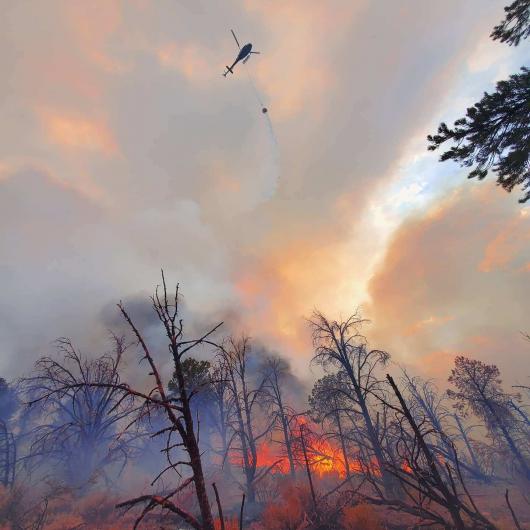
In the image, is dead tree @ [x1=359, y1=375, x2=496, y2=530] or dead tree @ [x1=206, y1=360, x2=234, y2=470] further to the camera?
dead tree @ [x1=206, y1=360, x2=234, y2=470]

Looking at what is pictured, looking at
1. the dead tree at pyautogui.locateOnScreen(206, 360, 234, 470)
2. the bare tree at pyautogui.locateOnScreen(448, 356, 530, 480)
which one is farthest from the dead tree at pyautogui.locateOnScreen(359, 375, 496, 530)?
the bare tree at pyautogui.locateOnScreen(448, 356, 530, 480)

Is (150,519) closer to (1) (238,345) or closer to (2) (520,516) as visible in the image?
(1) (238,345)

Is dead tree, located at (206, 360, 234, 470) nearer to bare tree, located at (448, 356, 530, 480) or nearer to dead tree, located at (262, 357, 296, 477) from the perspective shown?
dead tree, located at (262, 357, 296, 477)

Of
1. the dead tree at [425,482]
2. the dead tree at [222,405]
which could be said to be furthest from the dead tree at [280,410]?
the dead tree at [425,482]

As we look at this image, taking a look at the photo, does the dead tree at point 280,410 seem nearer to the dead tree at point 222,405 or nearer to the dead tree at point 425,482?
the dead tree at point 222,405

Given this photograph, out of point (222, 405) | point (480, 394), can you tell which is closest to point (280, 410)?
point (222, 405)

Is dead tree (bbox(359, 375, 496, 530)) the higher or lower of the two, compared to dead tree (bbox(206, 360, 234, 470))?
lower

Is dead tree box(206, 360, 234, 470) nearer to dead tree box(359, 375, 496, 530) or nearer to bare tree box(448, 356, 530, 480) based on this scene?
dead tree box(359, 375, 496, 530)

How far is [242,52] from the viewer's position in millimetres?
26297

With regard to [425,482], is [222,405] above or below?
above

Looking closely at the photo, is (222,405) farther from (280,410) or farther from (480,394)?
(480,394)

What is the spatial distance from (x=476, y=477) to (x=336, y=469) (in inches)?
577

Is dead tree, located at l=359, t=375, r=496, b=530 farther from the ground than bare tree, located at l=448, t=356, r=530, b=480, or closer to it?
closer to it

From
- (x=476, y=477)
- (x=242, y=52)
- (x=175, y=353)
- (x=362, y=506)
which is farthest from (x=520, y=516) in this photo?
(x=242, y=52)
